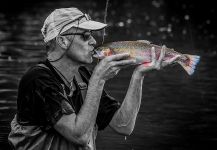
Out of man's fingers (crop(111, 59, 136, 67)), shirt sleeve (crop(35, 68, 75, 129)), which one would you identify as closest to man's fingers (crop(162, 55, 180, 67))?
man's fingers (crop(111, 59, 136, 67))

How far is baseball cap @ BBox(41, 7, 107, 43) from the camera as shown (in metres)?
5.30

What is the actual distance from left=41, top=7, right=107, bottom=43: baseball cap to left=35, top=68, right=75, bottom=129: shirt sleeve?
0.36 metres

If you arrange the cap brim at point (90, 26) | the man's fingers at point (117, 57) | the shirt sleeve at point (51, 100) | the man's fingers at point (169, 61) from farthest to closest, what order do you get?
the man's fingers at point (169, 61) → the cap brim at point (90, 26) → the man's fingers at point (117, 57) → the shirt sleeve at point (51, 100)

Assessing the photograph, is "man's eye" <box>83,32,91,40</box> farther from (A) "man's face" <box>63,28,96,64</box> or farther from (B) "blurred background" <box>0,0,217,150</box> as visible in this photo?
(B) "blurred background" <box>0,0,217,150</box>

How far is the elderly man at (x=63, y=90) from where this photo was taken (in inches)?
200

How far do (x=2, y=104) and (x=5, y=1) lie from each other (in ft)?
137

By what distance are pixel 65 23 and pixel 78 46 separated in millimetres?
202

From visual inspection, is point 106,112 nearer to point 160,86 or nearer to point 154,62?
point 154,62

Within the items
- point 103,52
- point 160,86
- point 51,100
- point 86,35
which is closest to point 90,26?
point 86,35

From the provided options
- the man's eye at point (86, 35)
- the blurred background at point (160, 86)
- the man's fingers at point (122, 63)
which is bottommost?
the blurred background at point (160, 86)

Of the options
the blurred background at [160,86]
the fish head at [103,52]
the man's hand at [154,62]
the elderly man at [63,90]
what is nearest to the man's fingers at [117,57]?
the elderly man at [63,90]

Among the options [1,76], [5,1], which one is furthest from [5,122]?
[5,1]

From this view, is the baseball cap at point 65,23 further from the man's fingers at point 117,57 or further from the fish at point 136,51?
the man's fingers at point 117,57

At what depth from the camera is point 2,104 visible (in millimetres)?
12086
